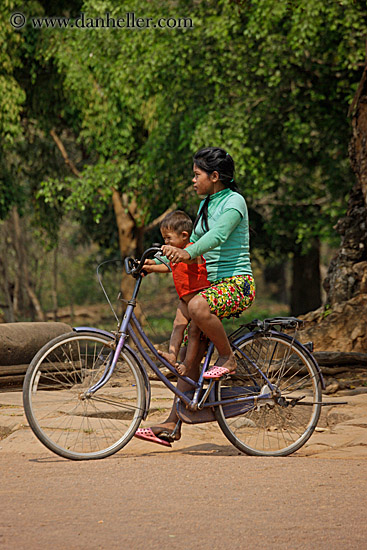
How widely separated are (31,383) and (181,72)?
11301 millimetres

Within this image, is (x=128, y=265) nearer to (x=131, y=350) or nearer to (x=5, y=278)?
(x=131, y=350)

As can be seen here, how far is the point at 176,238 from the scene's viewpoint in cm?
538

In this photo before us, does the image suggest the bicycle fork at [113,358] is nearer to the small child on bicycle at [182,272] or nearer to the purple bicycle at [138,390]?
the purple bicycle at [138,390]

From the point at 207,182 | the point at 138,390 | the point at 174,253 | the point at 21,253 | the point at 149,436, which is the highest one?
the point at 207,182

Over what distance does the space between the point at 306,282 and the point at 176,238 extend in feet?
65.4

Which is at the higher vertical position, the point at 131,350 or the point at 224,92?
the point at 224,92

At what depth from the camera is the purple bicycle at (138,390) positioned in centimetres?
Answer: 527

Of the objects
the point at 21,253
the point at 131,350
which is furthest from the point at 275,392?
the point at 21,253

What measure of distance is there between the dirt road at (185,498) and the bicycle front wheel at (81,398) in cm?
15

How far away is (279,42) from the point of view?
14.8 meters

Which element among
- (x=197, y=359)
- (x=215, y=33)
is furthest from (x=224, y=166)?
(x=215, y=33)

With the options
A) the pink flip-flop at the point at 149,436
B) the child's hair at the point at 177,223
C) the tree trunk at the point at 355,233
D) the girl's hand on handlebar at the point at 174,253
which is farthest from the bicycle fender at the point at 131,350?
the tree trunk at the point at 355,233

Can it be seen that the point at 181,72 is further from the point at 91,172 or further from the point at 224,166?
the point at 224,166

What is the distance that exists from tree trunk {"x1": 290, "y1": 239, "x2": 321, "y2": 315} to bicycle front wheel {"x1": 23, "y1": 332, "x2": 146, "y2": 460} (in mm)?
19243
